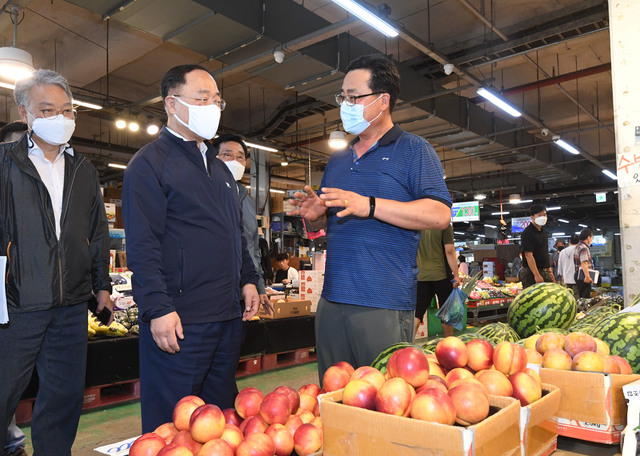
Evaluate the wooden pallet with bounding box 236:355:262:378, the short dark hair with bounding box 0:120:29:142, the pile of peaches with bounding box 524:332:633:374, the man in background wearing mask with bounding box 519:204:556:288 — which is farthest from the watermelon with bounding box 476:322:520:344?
the man in background wearing mask with bounding box 519:204:556:288

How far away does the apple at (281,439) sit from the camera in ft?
3.90

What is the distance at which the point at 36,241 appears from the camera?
7.07 feet

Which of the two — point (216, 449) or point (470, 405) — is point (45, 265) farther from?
point (470, 405)

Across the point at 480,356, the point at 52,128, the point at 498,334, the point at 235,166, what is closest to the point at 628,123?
the point at 498,334

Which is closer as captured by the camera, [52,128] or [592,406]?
[592,406]

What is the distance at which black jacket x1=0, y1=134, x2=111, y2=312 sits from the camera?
6.89 feet

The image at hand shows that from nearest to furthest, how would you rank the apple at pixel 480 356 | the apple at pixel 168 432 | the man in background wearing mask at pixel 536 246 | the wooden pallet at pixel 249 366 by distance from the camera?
the apple at pixel 168 432 → the apple at pixel 480 356 → the wooden pallet at pixel 249 366 → the man in background wearing mask at pixel 536 246

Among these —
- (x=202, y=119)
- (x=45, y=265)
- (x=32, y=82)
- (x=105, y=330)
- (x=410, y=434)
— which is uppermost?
(x=32, y=82)

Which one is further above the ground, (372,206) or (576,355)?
(372,206)

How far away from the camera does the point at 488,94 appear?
854 cm

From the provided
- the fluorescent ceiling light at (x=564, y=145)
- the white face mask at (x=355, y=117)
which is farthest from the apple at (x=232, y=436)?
the fluorescent ceiling light at (x=564, y=145)

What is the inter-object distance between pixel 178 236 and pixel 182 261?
10 centimetres

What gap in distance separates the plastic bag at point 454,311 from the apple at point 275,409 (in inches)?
113

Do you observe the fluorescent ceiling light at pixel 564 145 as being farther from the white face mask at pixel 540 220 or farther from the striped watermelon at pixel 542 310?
the striped watermelon at pixel 542 310
